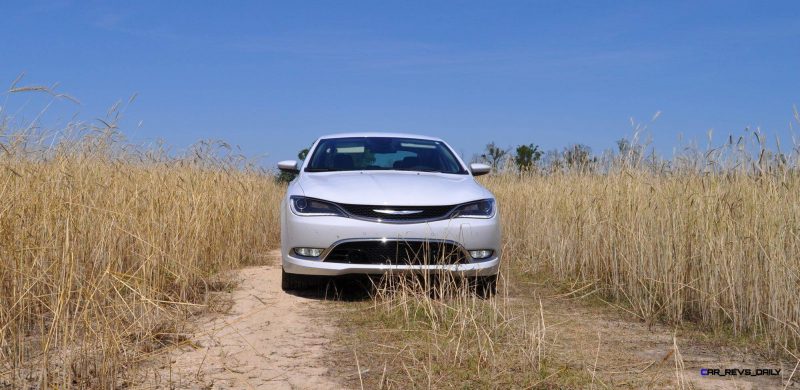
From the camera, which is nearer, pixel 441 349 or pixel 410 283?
pixel 441 349

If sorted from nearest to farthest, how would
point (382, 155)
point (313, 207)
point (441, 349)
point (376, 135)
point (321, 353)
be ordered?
1. point (441, 349)
2. point (321, 353)
3. point (313, 207)
4. point (382, 155)
5. point (376, 135)

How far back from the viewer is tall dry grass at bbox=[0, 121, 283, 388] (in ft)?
13.2

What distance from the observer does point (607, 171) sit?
8438 mm

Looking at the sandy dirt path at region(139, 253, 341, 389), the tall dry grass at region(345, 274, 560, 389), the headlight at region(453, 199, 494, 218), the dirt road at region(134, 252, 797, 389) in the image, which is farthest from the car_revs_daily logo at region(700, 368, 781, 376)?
the headlight at region(453, 199, 494, 218)

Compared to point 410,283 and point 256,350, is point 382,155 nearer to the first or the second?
point 410,283

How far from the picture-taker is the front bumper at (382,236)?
Answer: 237 inches

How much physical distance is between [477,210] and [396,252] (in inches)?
31.1

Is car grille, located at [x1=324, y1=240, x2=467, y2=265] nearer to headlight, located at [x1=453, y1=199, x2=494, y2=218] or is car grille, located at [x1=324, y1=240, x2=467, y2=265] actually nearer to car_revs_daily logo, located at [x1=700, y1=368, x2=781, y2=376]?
headlight, located at [x1=453, y1=199, x2=494, y2=218]

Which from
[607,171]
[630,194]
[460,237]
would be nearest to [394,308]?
[460,237]

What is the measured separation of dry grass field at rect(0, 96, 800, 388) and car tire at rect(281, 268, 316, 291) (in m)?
0.68

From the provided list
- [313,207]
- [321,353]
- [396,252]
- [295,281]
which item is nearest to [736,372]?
[321,353]

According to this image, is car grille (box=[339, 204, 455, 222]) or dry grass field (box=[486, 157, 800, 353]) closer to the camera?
dry grass field (box=[486, 157, 800, 353])

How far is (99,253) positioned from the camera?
5.90 metres

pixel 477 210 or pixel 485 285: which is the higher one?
pixel 477 210
